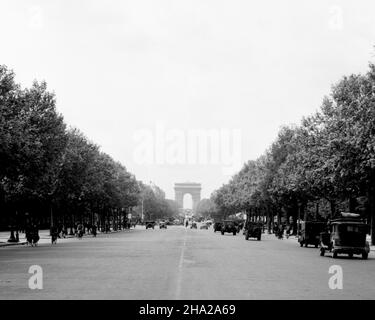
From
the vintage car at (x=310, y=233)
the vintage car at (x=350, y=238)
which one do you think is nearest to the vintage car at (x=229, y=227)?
the vintage car at (x=310, y=233)

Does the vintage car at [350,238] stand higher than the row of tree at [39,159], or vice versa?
the row of tree at [39,159]

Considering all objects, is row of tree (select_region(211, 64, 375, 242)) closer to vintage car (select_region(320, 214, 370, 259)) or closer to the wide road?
vintage car (select_region(320, 214, 370, 259))

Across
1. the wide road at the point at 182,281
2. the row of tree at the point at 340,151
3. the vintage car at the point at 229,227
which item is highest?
the row of tree at the point at 340,151

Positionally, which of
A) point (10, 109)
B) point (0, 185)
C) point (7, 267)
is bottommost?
point (7, 267)

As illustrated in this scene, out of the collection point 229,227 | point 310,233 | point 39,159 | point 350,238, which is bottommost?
point 229,227

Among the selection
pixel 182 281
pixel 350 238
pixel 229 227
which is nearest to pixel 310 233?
pixel 350 238

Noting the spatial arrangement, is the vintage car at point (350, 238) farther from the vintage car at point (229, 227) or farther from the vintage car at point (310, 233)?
the vintage car at point (229, 227)

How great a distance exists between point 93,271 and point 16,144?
23.6 m

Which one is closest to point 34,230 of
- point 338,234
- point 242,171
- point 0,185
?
point 0,185

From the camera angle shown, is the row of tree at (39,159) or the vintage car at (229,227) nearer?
the row of tree at (39,159)

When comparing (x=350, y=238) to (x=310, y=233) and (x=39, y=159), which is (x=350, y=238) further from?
(x=39, y=159)

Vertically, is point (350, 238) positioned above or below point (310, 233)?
above
